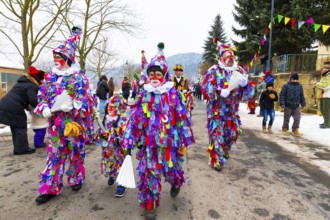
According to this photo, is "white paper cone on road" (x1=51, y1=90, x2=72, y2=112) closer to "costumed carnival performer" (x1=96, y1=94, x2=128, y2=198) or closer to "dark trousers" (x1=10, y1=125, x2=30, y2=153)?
"costumed carnival performer" (x1=96, y1=94, x2=128, y2=198)

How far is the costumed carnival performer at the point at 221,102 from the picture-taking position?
4.15 m

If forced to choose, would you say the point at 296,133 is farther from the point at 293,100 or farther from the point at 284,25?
the point at 284,25

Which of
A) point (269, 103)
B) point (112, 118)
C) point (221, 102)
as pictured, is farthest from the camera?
point (269, 103)

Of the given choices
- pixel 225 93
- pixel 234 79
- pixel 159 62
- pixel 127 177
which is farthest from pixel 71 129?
pixel 234 79

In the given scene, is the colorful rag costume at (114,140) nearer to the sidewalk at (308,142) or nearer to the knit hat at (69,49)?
the knit hat at (69,49)

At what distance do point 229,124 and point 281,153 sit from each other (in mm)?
1955

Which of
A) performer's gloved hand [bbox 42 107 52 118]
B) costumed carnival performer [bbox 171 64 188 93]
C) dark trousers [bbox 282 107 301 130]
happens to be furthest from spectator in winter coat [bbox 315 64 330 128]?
performer's gloved hand [bbox 42 107 52 118]

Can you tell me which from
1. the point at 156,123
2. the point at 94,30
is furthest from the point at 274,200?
the point at 94,30

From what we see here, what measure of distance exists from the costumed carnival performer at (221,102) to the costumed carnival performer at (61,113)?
2.15 metres

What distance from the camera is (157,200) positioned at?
2.79 metres

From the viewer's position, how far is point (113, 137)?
3.38 meters

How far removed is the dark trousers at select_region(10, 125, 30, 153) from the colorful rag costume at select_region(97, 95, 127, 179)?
2.65 meters

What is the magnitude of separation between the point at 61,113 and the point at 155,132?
1417 mm

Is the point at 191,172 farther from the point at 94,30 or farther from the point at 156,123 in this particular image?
the point at 94,30
